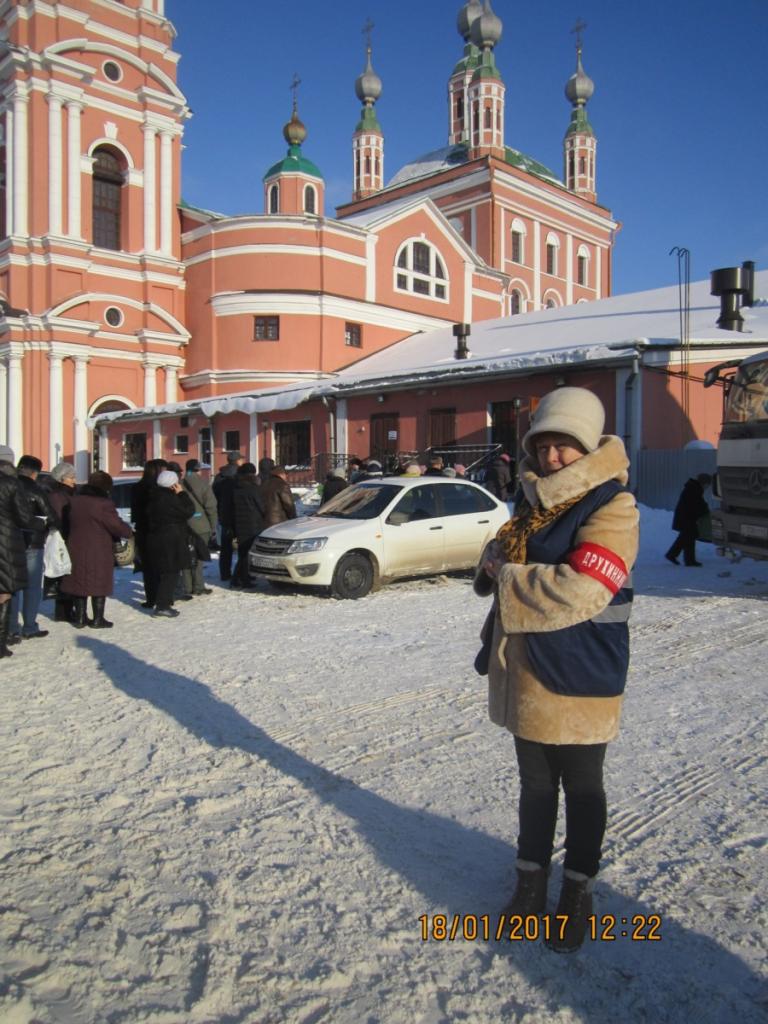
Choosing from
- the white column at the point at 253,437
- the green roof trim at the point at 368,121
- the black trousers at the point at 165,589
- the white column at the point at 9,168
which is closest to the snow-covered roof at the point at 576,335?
the white column at the point at 253,437

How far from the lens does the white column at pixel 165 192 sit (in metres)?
36.4

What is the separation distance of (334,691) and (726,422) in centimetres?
701

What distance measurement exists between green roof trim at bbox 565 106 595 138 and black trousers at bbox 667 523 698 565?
60.2 m

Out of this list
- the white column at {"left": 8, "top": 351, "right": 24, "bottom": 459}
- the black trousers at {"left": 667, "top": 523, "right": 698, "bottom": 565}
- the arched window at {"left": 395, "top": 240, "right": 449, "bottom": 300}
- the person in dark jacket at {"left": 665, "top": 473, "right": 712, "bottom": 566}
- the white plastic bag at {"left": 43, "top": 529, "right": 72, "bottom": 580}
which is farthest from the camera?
the arched window at {"left": 395, "top": 240, "right": 449, "bottom": 300}

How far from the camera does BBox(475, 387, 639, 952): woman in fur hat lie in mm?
2627

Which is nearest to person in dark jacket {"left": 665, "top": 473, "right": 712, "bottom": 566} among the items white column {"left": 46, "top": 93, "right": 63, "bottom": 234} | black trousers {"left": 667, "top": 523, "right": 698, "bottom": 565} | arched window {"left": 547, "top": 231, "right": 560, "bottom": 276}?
black trousers {"left": 667, "top": 523, "right": 698, "bottom": 565}

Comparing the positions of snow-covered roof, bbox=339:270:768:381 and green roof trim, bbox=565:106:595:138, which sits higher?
green roof trim, bbox=565:106:595:138

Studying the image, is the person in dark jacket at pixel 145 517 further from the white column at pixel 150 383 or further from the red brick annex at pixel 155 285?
the white column at pixel 150 383

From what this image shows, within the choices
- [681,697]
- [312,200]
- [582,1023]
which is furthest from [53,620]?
[312,200]

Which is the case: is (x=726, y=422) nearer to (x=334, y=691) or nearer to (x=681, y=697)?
(x=681, y=697)

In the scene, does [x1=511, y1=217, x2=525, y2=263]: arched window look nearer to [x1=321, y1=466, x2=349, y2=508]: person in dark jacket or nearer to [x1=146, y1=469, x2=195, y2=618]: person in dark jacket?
[x1=321, y1=466, x2=349, y2=508]: person in dark jacket

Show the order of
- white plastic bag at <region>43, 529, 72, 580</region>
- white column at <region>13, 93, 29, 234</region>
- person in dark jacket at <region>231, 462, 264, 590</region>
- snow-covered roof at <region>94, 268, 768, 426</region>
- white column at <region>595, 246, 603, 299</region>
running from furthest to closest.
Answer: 1. white column at <region>595, 246, 603, 299</region>
2. white column at <region>13, 93, 29, 234</region>
3. snow-covered roof at <region>94, 268, 768, 426</region>
4. person in dark jacket at <region>231, 462, 264, 590</region>
5. white plastic bag at <region>43, 529, 72, 580</region>

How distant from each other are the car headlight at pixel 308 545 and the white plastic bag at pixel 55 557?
9.09 ft

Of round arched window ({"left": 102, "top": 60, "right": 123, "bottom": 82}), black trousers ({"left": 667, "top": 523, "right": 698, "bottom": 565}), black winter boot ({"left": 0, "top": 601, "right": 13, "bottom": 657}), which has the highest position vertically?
round arched window ({"left": 102, "top": 60, "right": 123, "bottom": 82})
